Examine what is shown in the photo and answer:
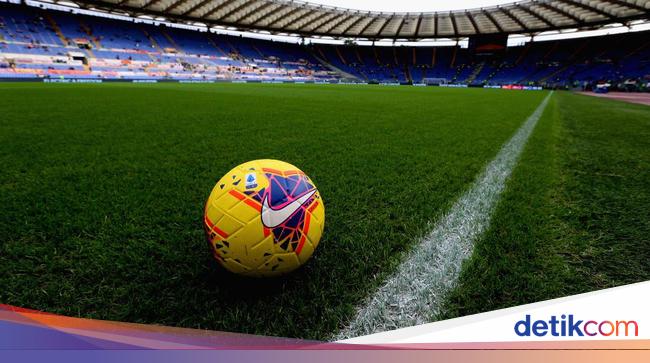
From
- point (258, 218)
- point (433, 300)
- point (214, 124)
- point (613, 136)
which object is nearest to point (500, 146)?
point (613, 136)

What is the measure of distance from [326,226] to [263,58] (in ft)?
171

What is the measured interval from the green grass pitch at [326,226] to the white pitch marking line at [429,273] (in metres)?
0.06

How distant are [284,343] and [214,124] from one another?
216 inches

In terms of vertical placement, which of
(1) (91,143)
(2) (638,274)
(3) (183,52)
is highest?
(3) (183,52)

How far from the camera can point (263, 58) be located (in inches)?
1957

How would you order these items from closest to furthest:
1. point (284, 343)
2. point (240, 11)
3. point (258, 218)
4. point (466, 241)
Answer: point (284, 343)
point (258, 218)
point (466, 241)
point (240, 11)

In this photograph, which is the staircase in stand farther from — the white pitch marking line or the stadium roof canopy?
the white pitch marking line

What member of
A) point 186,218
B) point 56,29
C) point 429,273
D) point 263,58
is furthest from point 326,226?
point 263,58

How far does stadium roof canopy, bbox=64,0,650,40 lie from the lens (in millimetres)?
34281

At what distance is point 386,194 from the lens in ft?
8.39

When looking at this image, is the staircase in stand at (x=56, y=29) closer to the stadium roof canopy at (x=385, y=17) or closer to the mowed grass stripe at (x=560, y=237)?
the stadium roof canopy at (x=385, y=17)

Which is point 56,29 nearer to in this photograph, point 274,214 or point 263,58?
point 263,58

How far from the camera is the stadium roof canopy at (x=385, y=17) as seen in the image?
34.3 m

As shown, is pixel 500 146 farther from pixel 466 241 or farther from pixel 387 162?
pixel 466 241
